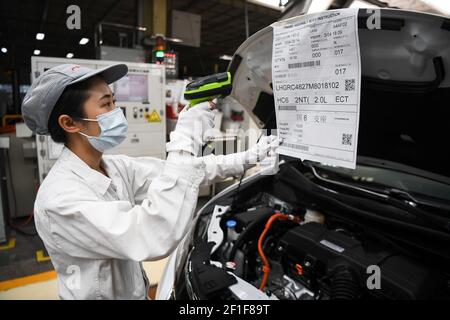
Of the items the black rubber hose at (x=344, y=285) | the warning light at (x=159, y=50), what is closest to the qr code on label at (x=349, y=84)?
the black rubber hose at (x=344, y=285)

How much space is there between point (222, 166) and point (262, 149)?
0.74ft

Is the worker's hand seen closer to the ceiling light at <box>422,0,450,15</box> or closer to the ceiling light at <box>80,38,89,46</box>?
the ceiling light at <box>422,0,450,15</box>

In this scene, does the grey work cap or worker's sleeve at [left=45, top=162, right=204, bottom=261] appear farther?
the grey work cap

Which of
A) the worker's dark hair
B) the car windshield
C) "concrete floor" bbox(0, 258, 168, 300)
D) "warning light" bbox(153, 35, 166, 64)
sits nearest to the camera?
the worker's dark hair

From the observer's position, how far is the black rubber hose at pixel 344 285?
1188 mm

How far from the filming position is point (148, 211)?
0.93m

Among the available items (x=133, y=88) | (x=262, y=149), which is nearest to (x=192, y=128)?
(x=262, y=149)

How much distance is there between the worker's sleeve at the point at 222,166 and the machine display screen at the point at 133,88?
2.73 meters

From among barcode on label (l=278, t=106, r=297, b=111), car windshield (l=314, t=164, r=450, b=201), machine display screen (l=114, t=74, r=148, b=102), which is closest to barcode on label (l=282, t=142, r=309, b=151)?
barcode on label (l=278, t=106, r=297, b=111)

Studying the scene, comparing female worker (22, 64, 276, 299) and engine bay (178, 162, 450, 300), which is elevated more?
female worker (22, 64, 276, 299)

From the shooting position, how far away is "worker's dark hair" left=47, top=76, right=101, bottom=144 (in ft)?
3.55

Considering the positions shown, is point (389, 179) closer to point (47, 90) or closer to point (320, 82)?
point (320, 82)

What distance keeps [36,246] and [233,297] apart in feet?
10.5

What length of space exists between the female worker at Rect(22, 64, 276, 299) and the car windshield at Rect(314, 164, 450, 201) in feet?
2.84
